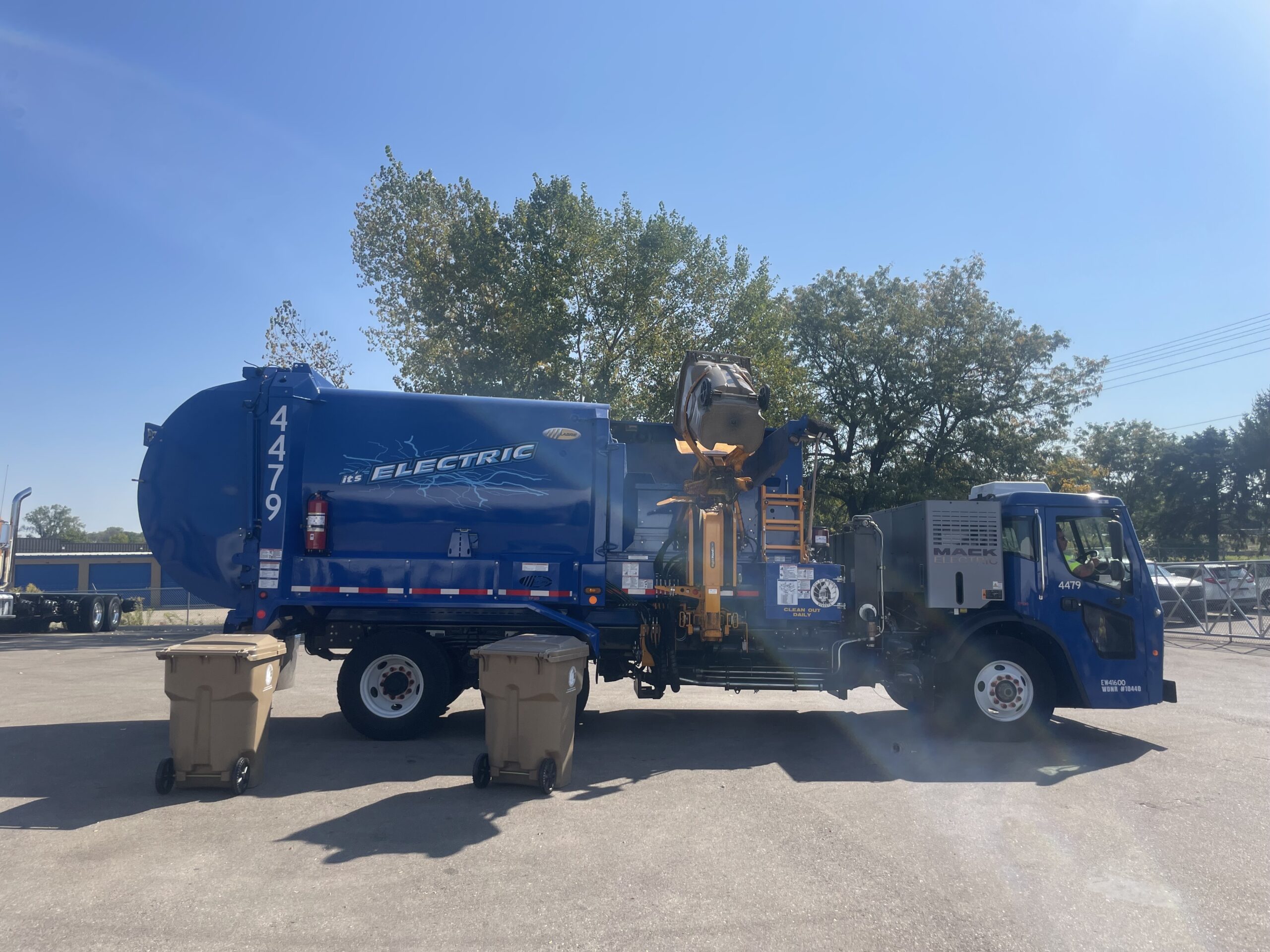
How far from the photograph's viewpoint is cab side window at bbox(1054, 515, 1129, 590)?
8.67 meters

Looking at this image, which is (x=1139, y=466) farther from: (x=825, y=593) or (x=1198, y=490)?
(x=825, y=593)

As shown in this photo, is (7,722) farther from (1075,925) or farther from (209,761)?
(1075,925)

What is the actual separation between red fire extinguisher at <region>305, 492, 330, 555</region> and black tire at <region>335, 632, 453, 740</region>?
1.04m

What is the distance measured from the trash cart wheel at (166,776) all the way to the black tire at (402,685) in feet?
6.57

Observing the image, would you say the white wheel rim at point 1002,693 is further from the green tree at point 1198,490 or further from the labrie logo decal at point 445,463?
the green tree at point 1198,490

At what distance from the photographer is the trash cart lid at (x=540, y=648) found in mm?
6617

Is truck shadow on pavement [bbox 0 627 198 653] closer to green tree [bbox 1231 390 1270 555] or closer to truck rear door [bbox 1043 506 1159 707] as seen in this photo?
truck rear door [bbox 1043 506 1159 707]

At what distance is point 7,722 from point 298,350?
19948 mm

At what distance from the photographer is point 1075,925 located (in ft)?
14.0

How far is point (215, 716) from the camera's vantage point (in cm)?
644

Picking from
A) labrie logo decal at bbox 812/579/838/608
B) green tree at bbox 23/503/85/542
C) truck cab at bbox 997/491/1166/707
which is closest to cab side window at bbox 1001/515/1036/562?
truck cab at bbox 997/491/1166/707

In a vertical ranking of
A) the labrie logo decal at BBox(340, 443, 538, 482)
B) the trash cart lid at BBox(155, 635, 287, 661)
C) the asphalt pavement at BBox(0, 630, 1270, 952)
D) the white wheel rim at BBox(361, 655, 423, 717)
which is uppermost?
the labrie logo decal at BBox(340, 443, 538, 482)

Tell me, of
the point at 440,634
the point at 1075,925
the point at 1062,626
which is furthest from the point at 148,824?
the point at 1062,626

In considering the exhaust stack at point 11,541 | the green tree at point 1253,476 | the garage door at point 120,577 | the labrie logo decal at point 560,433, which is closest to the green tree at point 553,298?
the exhaust stack at point 11,541
